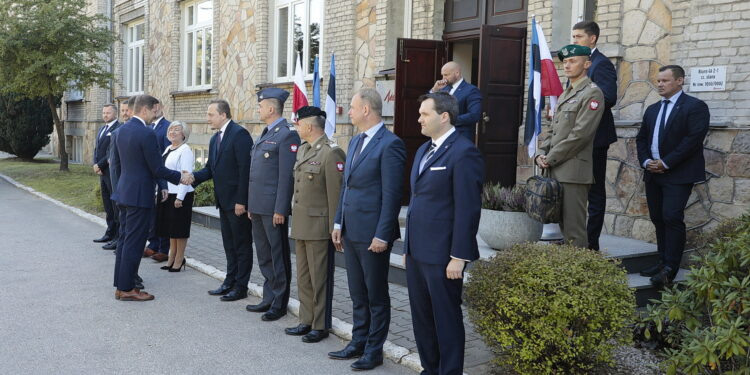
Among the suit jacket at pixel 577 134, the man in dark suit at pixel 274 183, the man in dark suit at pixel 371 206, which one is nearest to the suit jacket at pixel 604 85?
the suit jacket at pixel 577 134

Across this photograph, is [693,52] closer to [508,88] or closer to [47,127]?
[508,88]

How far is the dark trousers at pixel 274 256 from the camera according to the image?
20.2 ft

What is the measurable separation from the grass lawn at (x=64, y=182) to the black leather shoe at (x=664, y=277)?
1028 centimetres

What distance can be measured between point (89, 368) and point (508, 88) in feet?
20.7

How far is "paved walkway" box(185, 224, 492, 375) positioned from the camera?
5102mm

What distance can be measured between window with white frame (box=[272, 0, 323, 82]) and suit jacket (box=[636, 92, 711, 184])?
328 inches

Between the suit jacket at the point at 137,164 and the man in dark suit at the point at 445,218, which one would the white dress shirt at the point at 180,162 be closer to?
the suit jacket at the point at 137,164

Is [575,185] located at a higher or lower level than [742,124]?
lower

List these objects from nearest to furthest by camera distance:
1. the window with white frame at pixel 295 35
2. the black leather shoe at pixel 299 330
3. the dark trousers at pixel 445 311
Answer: the dark trousers at pixel 445 311 < the black leather shoe at pixel 299 330 < the window with white frame at pixel 295 35

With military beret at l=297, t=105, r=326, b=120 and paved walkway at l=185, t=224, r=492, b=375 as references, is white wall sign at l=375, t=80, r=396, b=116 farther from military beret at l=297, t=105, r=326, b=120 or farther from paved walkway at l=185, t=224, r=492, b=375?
military beret at l=297, t=105, r=326, b=120

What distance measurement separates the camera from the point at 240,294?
6938 millimetres

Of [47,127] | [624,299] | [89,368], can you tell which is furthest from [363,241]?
[47,127]

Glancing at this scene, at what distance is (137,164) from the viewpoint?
6.83 meters

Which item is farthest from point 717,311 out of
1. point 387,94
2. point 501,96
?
point 387,94
